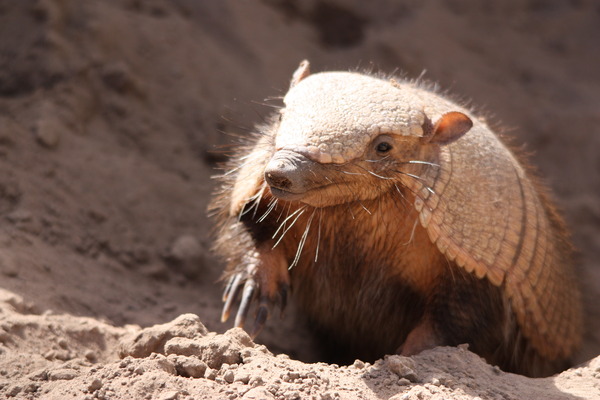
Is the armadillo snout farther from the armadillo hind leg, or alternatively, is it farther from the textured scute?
the armadillo hind leg

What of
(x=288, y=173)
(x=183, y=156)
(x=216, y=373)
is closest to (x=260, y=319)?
(x=216, y=373)

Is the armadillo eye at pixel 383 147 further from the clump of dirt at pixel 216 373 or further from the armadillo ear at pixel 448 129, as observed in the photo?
the clump of dirt at pixel 216 373

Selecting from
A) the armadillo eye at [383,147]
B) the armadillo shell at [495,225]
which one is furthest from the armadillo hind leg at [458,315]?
the armadillo eye at [383,147]

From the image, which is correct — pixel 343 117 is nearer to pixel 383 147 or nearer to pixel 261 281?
pixel 383 147

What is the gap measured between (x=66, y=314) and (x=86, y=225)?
4.16 ft

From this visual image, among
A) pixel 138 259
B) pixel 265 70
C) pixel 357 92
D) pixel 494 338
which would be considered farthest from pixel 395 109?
pixel 265 70

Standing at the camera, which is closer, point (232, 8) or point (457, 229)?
point (457, 229)

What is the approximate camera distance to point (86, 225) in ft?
16.0

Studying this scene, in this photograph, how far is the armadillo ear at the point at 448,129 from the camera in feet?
10.9

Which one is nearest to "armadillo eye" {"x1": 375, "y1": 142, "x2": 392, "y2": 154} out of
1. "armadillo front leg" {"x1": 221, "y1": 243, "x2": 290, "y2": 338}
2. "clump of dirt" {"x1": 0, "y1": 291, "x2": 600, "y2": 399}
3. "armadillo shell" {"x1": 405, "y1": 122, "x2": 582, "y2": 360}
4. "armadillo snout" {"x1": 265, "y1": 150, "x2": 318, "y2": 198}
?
Result: "armadillo shell" {"x1": 405, "y1": 122, "x2": 582, "y2": 360}

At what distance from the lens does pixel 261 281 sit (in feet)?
12.8

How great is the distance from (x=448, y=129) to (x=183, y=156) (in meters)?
2.85

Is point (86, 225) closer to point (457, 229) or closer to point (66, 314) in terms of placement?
point (66, 314)

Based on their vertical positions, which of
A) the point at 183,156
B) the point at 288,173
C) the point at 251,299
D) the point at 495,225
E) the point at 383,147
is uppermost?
the point at 183,156
